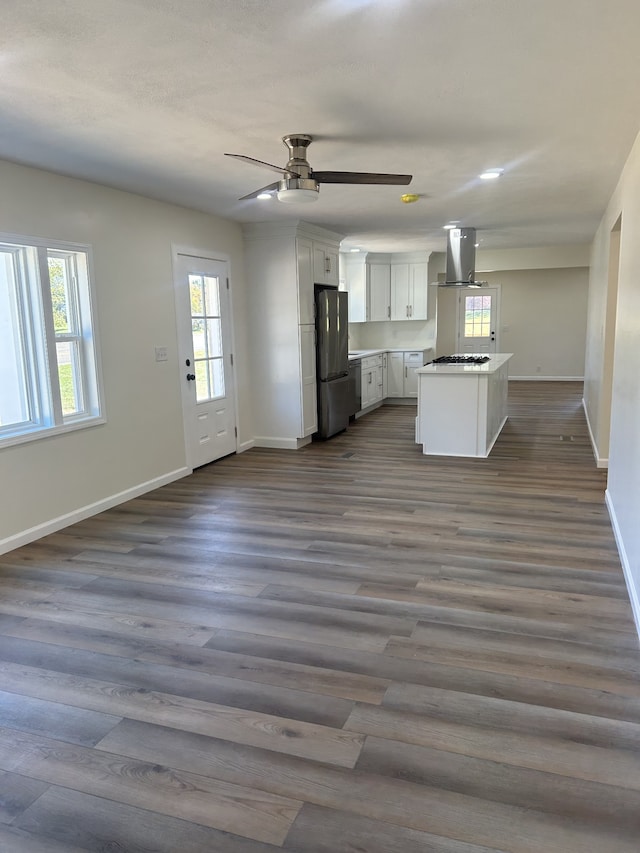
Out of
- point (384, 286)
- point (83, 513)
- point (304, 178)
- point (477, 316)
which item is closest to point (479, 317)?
point (477, 316)

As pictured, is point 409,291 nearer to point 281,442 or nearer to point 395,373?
point 395,373

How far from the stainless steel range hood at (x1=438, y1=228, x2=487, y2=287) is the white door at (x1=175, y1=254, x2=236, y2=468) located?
2774 millimetres

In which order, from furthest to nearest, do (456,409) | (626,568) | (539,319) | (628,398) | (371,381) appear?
(539,319) < (371,381) < (456,409) < (628,398) < (626,568)

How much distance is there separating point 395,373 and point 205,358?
4647 mm

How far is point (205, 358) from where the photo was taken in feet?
19.5

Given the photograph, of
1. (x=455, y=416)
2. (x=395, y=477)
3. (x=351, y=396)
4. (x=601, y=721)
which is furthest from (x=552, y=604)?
(x=351, y=396)

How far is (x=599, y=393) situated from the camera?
5.79 metres

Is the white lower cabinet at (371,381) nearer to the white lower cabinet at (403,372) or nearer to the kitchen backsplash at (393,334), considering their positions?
the white lower cabinet at (403,372)

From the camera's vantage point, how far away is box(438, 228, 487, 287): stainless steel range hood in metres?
7.03

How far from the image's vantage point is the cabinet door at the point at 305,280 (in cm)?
647

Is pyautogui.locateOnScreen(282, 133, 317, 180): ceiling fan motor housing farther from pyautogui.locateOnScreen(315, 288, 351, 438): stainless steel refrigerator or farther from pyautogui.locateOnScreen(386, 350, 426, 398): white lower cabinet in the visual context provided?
pyautogui.locateOnScreen(386, 350, 426, 398): white lower cabinet

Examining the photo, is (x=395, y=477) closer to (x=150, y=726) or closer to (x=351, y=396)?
(x=351, y=396)

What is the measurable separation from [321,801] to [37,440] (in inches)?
123

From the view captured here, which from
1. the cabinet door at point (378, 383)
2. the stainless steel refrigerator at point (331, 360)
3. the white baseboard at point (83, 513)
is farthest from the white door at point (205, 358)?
the cabinet door at point (378, 383)
